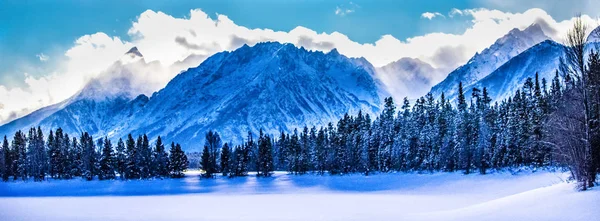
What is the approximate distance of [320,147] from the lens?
114812 mm

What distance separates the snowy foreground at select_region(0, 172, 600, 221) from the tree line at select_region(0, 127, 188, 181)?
878cm

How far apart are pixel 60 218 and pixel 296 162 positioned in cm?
9001

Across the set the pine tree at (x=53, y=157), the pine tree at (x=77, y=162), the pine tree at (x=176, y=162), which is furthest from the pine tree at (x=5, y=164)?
the pine tree at (x=176, y=162)

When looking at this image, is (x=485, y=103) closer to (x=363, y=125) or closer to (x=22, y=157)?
(x=363, y=125)

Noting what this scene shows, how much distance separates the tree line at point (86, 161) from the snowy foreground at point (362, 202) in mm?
8780

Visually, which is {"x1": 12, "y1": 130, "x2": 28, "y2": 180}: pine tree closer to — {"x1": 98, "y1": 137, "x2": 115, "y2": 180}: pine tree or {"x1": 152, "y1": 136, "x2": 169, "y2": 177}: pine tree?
{"x1": 98, "y1": 137, "x2": 115, "y2": 180}: pine tree

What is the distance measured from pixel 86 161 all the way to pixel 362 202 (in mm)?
94451

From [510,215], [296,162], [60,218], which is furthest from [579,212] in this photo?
[296,162]

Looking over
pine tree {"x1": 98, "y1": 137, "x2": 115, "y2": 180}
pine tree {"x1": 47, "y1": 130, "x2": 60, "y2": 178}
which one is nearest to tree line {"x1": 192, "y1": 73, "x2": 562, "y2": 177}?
pine tree {"x1": 98, "y1": 137, "x2": 115, "y2": 180}

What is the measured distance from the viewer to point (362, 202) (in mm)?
46781

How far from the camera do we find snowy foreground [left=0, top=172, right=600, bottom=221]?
24.3 meters

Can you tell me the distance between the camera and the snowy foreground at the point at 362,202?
24281 mm

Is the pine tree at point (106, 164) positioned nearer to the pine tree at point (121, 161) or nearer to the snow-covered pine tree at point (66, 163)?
the pine tree at point (121, 161)

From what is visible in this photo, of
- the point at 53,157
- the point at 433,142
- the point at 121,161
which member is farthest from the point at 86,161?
the point at 433,142
